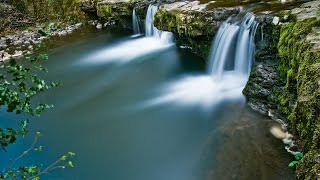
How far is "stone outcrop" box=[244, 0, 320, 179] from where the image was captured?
14.6ft

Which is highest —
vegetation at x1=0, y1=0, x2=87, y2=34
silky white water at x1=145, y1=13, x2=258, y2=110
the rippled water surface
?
vegetation at x1=0, y1=0, x2=87, y2=34

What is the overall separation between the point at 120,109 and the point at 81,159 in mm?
2207

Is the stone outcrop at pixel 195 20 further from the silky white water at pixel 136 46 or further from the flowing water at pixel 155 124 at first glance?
the silky white water at pixel 136 46

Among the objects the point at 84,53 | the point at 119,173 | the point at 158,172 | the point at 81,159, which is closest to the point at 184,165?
the point at 158,172

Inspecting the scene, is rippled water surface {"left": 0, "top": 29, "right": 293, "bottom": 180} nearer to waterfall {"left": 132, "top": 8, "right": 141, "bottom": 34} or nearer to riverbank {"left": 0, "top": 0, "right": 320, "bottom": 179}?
riverbank {"left": 0, "top": 0, "right": 320, "bottom": 179}

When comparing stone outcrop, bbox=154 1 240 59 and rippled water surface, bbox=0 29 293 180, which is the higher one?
stone outcrop, bbox=154 1 240 59

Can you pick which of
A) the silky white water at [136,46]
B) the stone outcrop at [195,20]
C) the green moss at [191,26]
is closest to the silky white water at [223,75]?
the stone outcrop at [195,20]

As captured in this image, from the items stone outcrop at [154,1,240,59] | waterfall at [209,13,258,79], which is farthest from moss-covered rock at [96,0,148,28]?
waterfall at [209,13,258,79]

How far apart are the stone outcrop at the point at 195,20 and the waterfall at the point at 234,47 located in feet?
1.04

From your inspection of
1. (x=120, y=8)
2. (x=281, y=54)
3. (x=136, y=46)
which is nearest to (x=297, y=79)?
(x=281, y=54)

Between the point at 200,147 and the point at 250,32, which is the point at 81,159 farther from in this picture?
the point at 250,32

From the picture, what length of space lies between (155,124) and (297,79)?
129 inches

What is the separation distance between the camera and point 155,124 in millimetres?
8125

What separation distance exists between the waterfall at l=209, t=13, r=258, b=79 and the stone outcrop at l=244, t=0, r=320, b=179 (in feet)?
2.85
